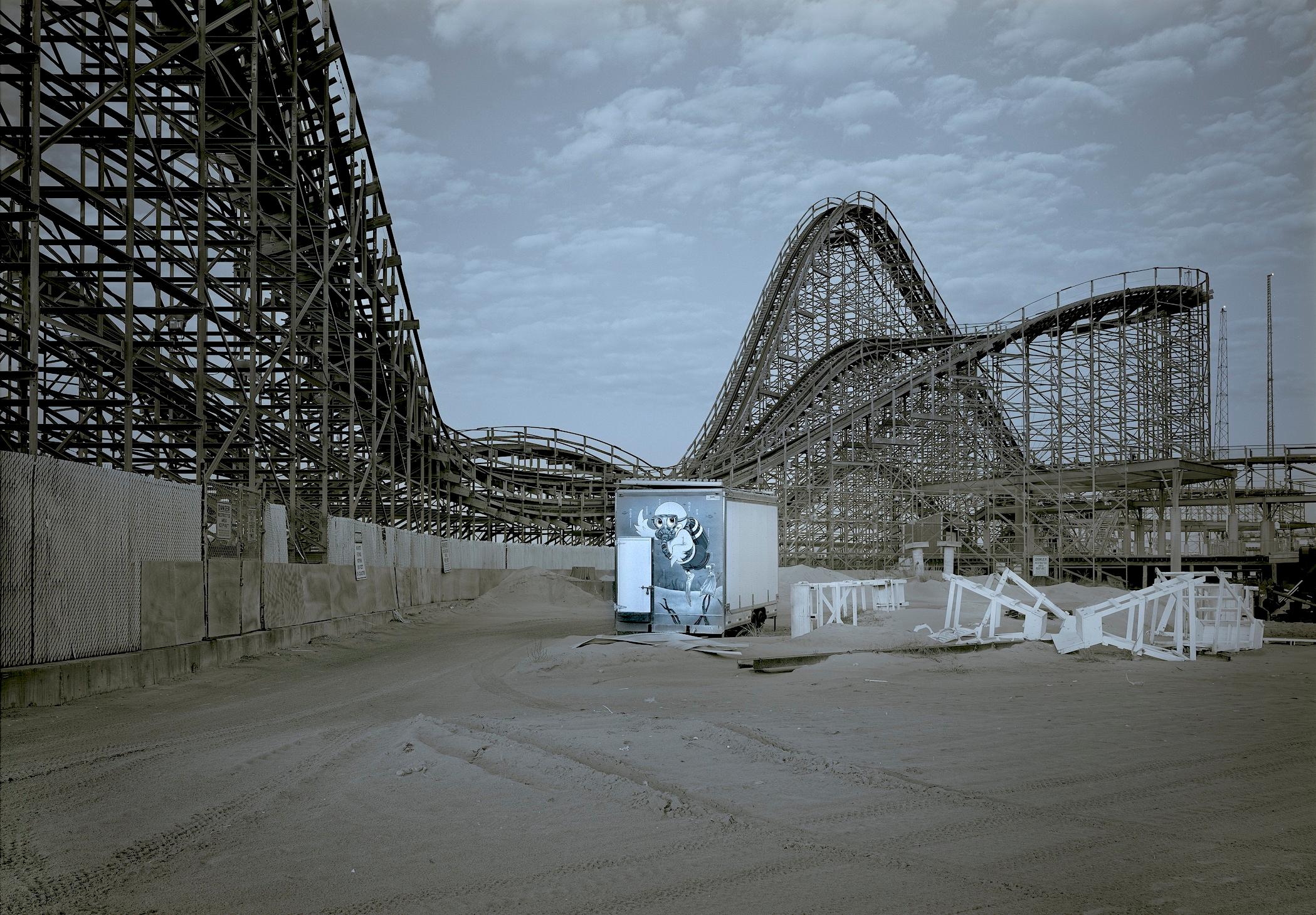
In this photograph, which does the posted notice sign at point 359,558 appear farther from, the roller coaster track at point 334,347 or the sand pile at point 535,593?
the sand pile at point 535,593

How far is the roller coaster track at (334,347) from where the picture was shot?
1238 centimetres

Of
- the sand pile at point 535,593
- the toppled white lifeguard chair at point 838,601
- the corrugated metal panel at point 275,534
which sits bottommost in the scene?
the sand pile at point 535,593

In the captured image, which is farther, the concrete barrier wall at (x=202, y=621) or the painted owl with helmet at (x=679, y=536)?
the painted owl with helmet at (x=679, y=536)

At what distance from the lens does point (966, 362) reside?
34094 millimetres

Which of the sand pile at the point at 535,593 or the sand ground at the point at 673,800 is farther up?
the sand ground at the point at 673,800

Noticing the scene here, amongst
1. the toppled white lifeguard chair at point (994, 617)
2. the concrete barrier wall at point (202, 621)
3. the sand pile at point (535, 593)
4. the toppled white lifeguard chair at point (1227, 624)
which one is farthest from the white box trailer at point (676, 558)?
the sand pile at point (535, 593)

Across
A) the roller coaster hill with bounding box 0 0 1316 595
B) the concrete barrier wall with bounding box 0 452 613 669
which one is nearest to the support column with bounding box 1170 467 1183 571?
the roller coaster hill with bounding box 0 0 1316 595

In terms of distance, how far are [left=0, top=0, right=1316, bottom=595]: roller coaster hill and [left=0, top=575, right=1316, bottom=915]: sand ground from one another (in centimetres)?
441

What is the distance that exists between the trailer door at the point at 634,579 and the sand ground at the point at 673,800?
4.64 meters

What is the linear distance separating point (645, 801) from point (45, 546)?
596 cm

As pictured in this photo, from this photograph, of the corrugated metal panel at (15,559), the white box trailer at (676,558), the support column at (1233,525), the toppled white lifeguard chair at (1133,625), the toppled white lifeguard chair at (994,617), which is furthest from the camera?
the support column at (1233,525)

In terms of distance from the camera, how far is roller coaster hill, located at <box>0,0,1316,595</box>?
12641 mm

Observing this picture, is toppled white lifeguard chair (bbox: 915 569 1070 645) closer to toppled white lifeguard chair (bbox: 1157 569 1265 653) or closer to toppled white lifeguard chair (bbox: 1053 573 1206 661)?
toppled white lifeguard chair (bbox: 1053 573 1206 661)

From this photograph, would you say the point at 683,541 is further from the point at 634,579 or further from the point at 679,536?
the point at 634,579
